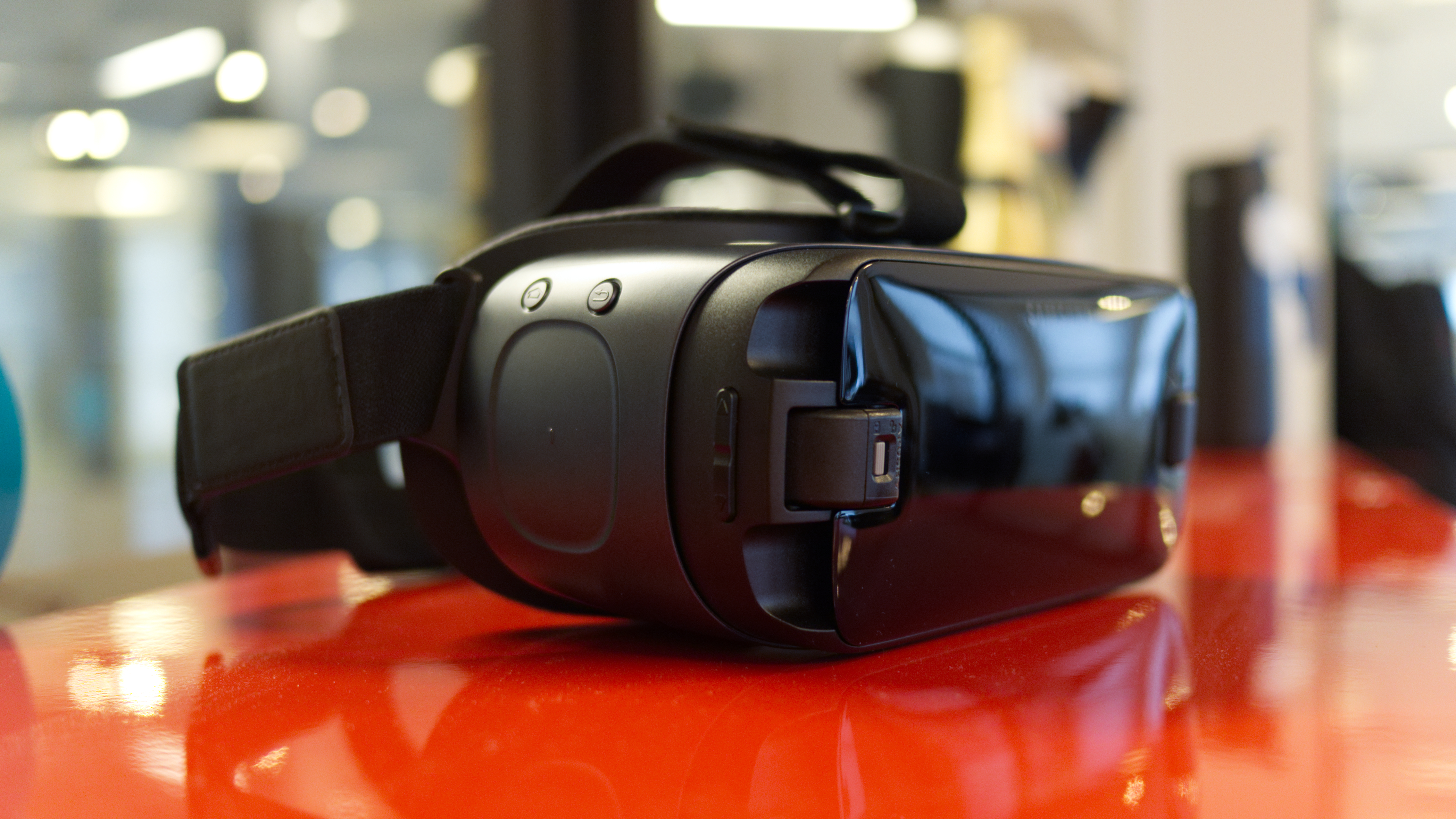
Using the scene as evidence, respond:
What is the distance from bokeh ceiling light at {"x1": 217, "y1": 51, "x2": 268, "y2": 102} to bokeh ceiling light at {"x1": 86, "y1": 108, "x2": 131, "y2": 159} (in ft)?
0.31

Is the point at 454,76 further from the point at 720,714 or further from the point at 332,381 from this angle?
the point at 720,714

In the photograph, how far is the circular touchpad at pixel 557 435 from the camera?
14.4 inches

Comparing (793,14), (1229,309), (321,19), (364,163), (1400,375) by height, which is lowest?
(1400,375)

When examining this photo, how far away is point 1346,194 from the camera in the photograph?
9.28 ft

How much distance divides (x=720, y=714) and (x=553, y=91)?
0.68 m

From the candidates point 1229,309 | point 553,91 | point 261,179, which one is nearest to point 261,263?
point 261,179

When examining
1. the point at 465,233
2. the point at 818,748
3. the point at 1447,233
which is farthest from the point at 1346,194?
the point at 818,748

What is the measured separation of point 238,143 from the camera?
0.82m

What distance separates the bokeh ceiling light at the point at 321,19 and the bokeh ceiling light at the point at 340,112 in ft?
0.15

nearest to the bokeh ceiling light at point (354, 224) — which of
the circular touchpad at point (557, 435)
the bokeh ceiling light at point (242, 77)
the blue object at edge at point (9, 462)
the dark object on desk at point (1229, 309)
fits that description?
the bokeh ceiling light at point (242, 77)

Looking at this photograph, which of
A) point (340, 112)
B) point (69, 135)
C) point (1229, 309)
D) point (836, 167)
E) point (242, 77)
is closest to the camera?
point (836, 167)

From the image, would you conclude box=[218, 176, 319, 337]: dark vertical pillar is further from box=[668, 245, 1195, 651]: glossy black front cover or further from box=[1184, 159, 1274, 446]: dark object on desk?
box=[1184, 159, 1274, 446]: dark object on desk

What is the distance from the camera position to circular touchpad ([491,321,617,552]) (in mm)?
367

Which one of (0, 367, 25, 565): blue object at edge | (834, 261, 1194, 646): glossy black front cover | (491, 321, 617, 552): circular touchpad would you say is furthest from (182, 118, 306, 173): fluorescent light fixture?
(834, 261, 1194, 646): glossy black front cover
